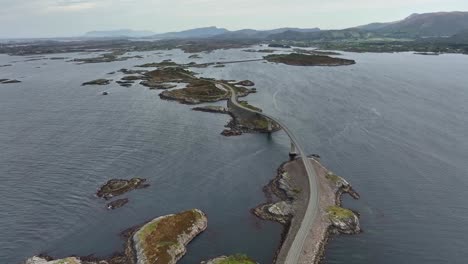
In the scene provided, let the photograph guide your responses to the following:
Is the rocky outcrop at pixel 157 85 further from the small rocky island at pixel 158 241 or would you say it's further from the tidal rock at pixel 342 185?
the small rocky island at pixel 158 241

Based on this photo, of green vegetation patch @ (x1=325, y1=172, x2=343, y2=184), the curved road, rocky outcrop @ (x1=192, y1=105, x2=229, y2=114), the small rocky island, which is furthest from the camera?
rocky outcrop @ (x1=192, y1=105, x2=229, y2=114)

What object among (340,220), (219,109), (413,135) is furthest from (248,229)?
(219,109)

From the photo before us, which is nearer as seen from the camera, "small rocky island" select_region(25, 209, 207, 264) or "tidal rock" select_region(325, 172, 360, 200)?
"small rocky island" select_region(25, 209, 207, 264)

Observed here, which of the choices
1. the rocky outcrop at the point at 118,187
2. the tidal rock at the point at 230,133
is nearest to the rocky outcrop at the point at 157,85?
the tidal rock at the point at 230,133

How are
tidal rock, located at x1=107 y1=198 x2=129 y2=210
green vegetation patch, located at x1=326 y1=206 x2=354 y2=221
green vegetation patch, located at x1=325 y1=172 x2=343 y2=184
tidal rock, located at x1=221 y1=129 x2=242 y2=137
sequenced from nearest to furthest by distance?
green vegetation patch, located at x1=326 y1=206 x2=354 y2=221 → tidal rock, located at x1=107 y1=198 x2=129 y2=210 → green vegetation patch, located at x1=325 y1=172 x2=343 y2=184 → tidal rock, located at x1=221 y1=129 x2=242 y2=137

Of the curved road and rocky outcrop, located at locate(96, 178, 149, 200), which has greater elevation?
the curved road

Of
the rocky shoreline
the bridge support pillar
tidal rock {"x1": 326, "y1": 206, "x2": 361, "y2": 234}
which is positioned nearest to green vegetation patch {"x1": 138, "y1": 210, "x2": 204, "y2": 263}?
the rocky shoreline

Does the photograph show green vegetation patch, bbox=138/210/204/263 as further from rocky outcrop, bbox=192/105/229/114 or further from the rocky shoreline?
rocky outcrop, bbox=192/105/229/114

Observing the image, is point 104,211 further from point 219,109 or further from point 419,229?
point 219,109
